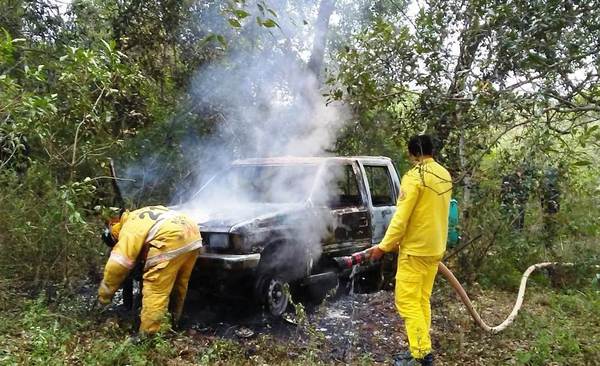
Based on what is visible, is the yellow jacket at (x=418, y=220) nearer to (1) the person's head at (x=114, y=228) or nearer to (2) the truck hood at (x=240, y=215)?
(2) the truck hood at (x=240, y=215)

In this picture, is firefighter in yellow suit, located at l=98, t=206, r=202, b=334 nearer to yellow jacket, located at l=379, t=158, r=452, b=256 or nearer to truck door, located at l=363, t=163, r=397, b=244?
yellow jacket, located at l=379, t=158, r=452, b=256

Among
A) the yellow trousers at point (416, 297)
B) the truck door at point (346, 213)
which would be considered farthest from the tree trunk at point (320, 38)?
the yellow trousers at point (416, 297)

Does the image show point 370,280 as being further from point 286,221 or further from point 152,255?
point 152,255

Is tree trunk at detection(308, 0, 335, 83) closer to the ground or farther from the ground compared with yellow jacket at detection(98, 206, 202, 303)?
farther from the ground

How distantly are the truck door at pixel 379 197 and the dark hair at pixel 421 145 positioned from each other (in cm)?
239

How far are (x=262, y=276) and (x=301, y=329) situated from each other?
26.5 inches

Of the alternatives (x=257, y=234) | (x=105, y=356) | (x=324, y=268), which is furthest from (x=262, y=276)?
(x=105, y=356)

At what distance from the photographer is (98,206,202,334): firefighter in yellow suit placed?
4.51 metres

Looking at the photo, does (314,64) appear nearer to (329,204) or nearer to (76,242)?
(329,204)

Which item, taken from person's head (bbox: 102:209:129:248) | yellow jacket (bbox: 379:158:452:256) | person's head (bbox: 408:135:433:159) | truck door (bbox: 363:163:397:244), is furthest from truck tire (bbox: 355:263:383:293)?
person's head (bbox: 102:209:129:248)

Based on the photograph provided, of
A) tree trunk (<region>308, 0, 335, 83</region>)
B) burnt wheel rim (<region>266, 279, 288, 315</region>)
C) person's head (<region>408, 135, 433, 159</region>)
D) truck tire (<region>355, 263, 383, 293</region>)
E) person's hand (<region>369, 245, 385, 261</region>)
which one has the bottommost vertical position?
truck tire (<region>355, 263, 383, 293</region>)

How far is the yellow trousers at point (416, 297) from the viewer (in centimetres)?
411

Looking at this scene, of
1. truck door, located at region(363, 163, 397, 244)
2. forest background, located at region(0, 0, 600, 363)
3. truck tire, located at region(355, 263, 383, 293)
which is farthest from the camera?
truck tire, located at region(355, 263, 383, 293)

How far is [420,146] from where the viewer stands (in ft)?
14.2
